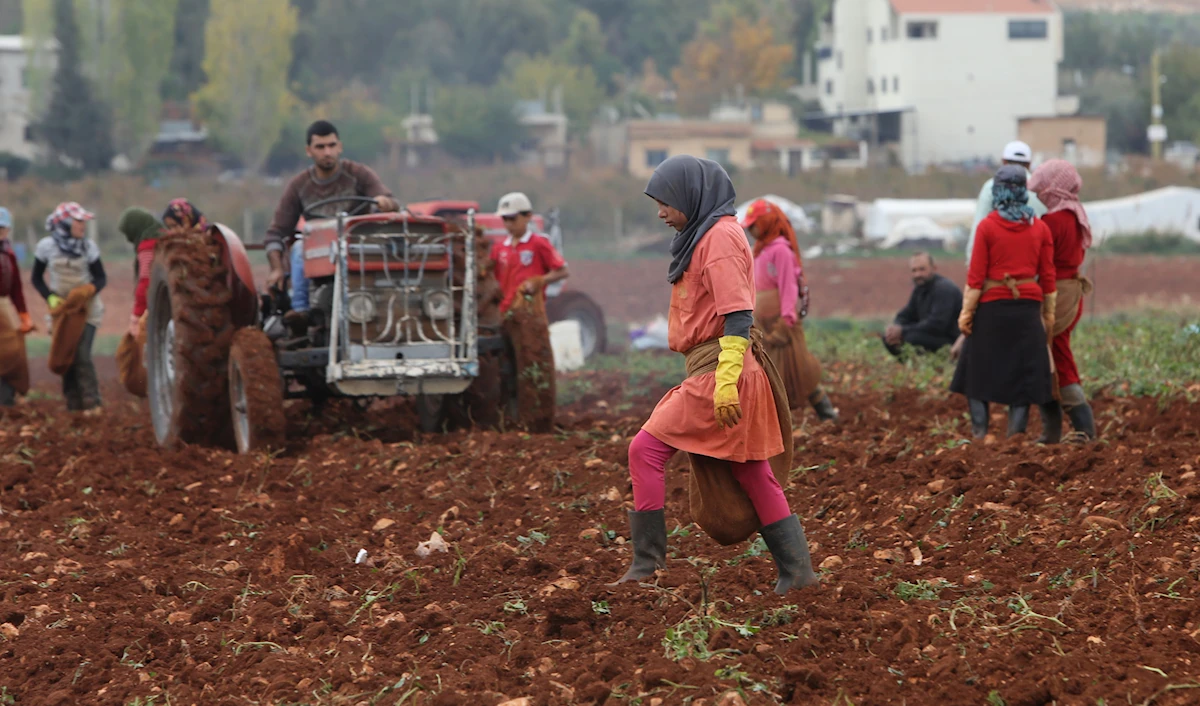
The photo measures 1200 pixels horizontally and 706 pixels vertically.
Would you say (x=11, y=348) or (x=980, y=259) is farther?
(x=11, y=348)

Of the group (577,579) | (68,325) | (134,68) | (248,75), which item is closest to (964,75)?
(248,75)

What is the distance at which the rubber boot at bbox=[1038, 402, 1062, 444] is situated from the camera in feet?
27.0

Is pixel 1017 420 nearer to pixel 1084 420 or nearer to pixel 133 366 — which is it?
pixel 1084 420

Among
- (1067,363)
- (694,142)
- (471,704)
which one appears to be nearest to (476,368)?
(1067,363)

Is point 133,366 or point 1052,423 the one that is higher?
point 133,366

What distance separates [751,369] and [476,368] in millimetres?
4126

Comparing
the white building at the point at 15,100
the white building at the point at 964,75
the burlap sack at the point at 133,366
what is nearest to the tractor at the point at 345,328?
the burlap sack at the point at 133,366

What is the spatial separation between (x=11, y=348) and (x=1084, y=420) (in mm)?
8344

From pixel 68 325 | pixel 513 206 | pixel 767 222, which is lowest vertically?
pixel 68 325

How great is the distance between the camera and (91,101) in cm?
5844

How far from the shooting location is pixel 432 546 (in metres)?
6.58

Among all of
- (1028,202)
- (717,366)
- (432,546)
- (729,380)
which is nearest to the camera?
(729,380)

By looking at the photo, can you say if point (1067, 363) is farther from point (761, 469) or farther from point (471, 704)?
point (471, 704)

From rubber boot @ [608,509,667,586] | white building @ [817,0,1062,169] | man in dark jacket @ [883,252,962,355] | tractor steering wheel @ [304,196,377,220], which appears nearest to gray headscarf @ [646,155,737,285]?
rubber boot @ [608,509,667,586]
